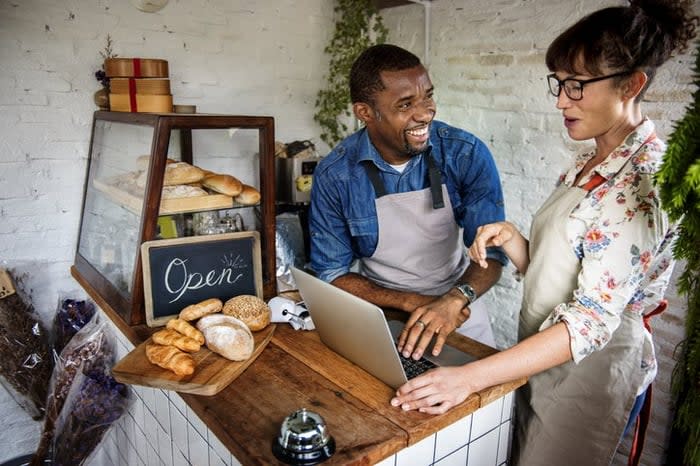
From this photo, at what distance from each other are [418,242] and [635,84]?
982 millimetres

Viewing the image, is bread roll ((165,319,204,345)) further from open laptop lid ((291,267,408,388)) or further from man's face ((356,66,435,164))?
man's face ((356,66,435,164))

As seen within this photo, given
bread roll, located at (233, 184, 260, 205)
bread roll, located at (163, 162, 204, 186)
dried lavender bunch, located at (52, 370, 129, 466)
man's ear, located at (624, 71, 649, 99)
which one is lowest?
dried lavender bunch, located at (52, 370, 129, 466)

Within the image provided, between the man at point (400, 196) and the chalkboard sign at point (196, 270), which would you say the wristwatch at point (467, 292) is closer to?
the man at point (400, 196)

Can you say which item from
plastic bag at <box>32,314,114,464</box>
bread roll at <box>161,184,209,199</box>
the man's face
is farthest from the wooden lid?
plastic bag at <box>32,314,114,464</box>

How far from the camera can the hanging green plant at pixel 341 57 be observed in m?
3.01

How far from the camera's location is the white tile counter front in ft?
4.04

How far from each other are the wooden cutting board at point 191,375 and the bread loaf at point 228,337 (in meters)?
0.02

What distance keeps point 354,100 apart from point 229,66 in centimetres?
93

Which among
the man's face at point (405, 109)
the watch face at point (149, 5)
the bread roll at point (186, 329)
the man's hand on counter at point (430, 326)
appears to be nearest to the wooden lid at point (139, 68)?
the watch face at point (149, 5)

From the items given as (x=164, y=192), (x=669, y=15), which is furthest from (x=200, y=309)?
(x=669, y=15)

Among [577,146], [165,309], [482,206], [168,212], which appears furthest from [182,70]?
[577,146]

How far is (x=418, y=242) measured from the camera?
204 centimetres

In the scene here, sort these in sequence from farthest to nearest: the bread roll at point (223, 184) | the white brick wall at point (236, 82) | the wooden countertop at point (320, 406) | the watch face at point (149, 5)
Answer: the watch face at point (149, 5), the white brick wall at point (236, 82), the bread roll at point (223, 184), the wooden countertop at point (320, 406)

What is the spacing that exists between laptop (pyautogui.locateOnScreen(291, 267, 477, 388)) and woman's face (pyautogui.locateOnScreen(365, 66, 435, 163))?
2.58ft
